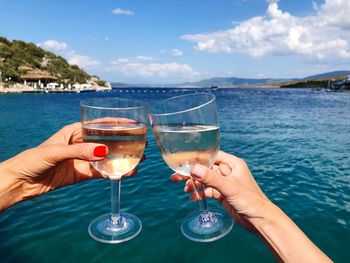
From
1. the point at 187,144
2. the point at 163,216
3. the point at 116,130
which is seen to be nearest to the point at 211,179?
the point at 187,144

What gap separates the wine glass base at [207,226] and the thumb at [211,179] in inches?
13.9

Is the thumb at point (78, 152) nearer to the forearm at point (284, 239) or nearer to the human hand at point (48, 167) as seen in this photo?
the human hand at point (48, 167)

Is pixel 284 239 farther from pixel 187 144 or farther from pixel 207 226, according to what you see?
pixel 187 144

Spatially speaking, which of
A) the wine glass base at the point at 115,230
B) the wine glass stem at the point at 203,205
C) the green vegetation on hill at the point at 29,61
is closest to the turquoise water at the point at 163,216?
the wine glass stem at the point at 203,205

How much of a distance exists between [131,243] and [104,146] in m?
3.57

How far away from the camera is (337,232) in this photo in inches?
220

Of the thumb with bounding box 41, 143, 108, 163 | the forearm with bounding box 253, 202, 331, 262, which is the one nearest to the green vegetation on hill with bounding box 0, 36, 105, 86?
the thumb with bounding box 41, 143, 108, 163

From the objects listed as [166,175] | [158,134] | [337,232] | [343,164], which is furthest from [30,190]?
[343,164]

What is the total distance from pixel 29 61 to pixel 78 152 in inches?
4003

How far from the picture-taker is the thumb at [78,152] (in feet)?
5.37

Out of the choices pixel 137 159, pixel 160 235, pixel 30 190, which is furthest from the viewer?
pixel 160 235

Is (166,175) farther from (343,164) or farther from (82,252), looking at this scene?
(343,164)

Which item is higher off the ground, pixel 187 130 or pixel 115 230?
pixel 187 130

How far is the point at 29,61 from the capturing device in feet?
299
